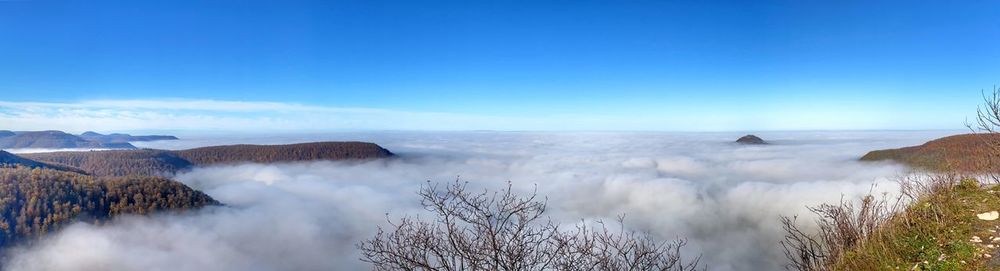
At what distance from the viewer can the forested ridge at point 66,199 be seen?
125 meters

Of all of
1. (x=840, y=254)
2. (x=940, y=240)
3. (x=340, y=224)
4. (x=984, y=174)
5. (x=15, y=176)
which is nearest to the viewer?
(x=940, y=240)

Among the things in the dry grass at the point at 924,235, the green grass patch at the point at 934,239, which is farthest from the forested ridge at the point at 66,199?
the green grass patch at the point at 934,239

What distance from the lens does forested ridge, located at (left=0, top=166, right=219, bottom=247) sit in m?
125

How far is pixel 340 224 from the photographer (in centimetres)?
16712

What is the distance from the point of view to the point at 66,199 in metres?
135

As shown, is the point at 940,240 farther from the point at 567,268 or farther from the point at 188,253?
the point at 188,253

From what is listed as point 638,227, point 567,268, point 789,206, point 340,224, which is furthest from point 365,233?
point 567,268

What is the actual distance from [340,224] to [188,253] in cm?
4535

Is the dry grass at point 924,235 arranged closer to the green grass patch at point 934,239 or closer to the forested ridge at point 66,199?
the green grass patch at point 934,239

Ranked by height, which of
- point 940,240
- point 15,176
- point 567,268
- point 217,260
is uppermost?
point 940,240

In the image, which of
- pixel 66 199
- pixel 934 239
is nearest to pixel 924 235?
pixel 934 239

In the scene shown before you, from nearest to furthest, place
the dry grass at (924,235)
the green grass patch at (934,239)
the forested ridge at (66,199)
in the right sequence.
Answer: the green grass patch at (934,239)
the dry grass at (924,235)
the forested ridge at (66,199)

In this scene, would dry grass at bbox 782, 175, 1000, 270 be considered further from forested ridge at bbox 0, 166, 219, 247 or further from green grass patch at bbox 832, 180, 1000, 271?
forested ridge at bbox 0, 166, 219, 247

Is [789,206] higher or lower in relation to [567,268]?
lower
